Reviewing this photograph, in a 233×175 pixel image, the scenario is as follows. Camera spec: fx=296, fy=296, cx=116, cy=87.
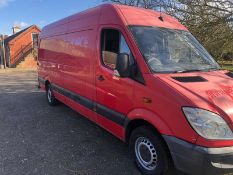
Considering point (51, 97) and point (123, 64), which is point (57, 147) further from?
point (51, 97)

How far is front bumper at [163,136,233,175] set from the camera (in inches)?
132

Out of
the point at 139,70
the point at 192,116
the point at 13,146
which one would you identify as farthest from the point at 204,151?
the point at 13,146

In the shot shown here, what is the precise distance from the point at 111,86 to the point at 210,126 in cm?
194

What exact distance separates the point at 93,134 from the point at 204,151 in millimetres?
3281

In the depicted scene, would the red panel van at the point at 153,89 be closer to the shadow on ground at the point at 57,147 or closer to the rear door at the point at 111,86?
the rear door at the point at 111,86

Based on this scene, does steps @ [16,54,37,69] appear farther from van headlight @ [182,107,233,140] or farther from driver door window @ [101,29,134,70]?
van headlight @ [182,107,233,140]

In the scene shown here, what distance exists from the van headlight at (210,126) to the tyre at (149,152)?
69 cm

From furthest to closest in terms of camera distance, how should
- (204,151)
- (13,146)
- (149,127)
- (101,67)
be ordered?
(13,146), (101,67), (149,127), (204,151)

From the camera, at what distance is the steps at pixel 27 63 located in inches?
1526

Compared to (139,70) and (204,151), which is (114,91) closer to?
(139,70)

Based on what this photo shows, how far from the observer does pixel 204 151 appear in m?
3.35

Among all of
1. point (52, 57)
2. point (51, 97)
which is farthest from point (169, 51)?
point (51, 97)

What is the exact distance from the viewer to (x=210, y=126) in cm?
337

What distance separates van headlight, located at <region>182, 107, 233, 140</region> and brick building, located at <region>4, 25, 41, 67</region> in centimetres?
3793
